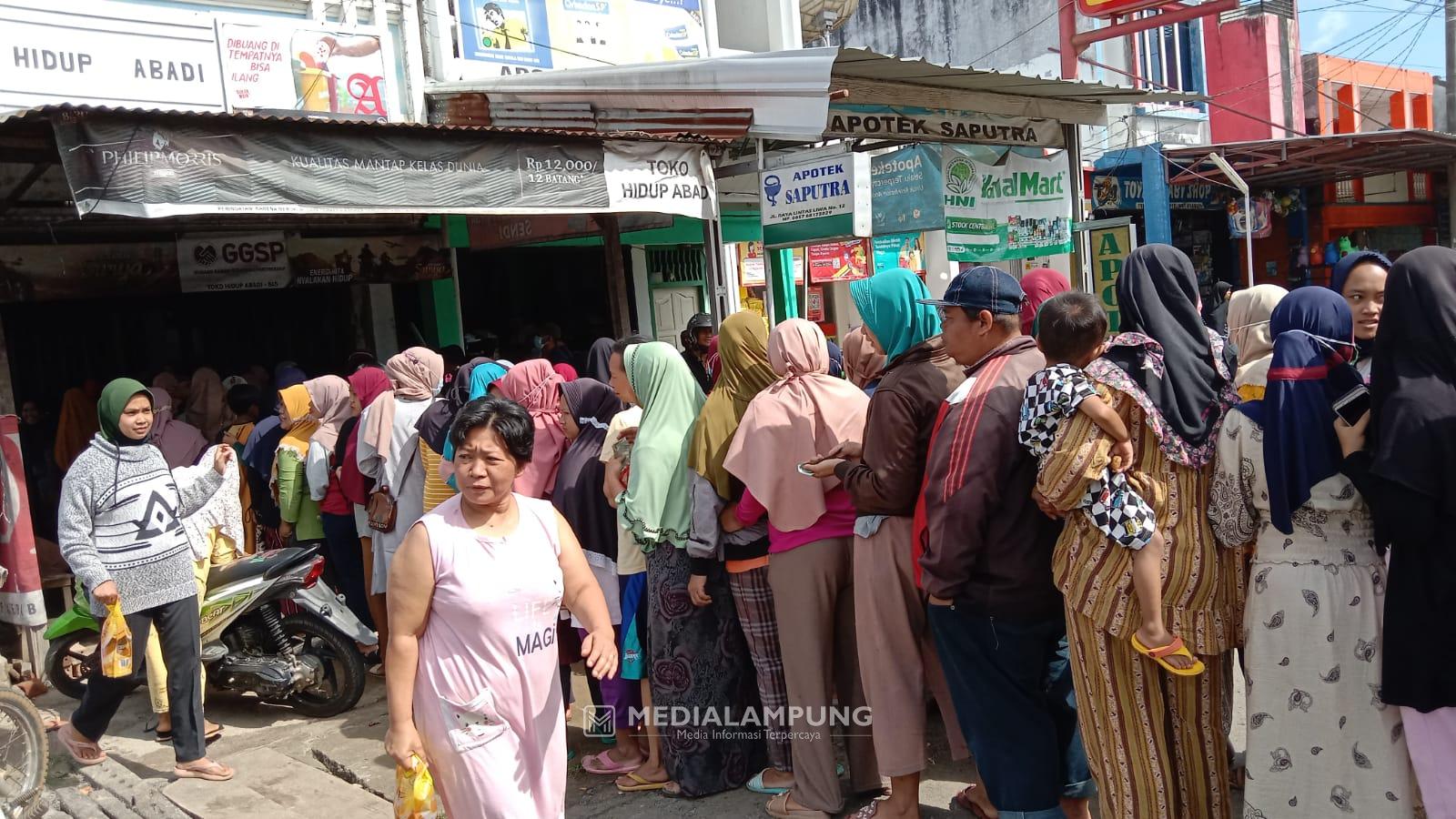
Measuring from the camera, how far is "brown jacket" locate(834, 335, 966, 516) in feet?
11.1

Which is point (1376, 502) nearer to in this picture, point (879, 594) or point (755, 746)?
point (879, 594)

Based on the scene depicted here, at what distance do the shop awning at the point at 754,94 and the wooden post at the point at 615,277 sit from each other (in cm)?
77

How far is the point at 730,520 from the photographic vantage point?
3.95m

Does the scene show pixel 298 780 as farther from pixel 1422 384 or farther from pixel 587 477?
pixel 1422 384

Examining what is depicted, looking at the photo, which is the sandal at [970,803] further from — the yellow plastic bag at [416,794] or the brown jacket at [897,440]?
the yellow plastic bag at [416,794]

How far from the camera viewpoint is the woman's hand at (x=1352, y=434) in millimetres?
2688

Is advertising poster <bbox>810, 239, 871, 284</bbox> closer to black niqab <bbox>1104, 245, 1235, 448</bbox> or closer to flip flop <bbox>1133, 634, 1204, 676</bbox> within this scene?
black niqab <bbox>1104, 245, 1235, 448</bbox>

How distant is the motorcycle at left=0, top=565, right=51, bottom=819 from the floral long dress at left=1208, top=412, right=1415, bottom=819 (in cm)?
444

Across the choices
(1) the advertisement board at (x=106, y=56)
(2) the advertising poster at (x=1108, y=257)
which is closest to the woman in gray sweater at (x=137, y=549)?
(1) the advertisement board at (x=106, y=56)

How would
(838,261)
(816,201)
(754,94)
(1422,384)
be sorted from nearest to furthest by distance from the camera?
(1422,384) < (754,94) < (816,201) < (838,261)

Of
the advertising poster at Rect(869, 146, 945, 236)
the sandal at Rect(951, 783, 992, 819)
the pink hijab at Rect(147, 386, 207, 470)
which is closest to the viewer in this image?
the sandal at Rect(951, 783, 992, 819)

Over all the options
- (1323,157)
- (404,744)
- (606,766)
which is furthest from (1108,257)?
(404,744)

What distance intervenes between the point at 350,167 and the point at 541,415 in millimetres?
2318

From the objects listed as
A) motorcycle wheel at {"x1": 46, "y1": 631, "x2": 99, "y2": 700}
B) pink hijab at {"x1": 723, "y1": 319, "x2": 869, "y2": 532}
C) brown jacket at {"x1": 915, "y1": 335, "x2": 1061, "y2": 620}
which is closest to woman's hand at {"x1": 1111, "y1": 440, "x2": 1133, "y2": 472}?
brown jacket at {"x1": 915, "y1": 335, "x2": 1061, "y2": 620}
